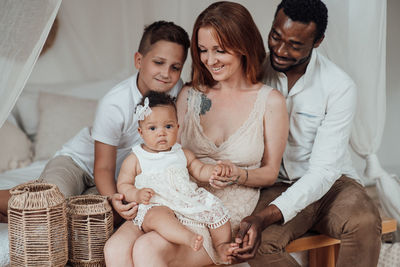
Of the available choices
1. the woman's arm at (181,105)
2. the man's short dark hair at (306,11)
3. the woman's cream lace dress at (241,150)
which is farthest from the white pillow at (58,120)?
the man's short dark hair at (306,11)

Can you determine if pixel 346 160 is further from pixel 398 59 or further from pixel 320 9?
pixel 398 59

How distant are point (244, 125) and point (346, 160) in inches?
27.9

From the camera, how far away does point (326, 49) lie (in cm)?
285

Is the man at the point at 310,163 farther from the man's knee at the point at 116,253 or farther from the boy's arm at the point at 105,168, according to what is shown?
the boy's arm at the point at 105,168

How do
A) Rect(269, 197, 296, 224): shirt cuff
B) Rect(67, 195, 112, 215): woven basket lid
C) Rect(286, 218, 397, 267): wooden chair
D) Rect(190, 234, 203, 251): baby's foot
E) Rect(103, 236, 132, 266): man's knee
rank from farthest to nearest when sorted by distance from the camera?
Rect(286, 218, 397, 267): wooden chair
Rect(269, 197, 296, 224): shirt cuff
Rect(67, 195, 112, 215): woven basket lid
Rect(103, 236, 132, 266): man's knee
Rect(190, 234, 203, 251): baby's foot

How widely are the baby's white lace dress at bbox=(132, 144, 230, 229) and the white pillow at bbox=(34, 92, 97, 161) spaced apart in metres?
1.49

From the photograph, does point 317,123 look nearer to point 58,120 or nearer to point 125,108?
point 125,108

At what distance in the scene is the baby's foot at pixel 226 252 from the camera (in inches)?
78.0

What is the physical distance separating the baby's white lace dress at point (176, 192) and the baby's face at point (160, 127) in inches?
1.9

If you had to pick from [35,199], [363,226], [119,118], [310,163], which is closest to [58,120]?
[119,118]

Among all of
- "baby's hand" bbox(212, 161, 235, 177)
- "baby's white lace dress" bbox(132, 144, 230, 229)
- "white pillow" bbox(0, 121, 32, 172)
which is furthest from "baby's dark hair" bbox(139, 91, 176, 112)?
"white pillow" bbox(0, 121, 32, 172)

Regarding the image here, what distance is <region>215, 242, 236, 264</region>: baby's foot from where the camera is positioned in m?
1.98

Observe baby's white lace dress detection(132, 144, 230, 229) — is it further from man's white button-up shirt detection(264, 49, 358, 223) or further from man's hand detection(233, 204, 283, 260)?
man's white button-up shirt detection(264, 49, 358, 223)

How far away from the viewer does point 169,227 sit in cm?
193
